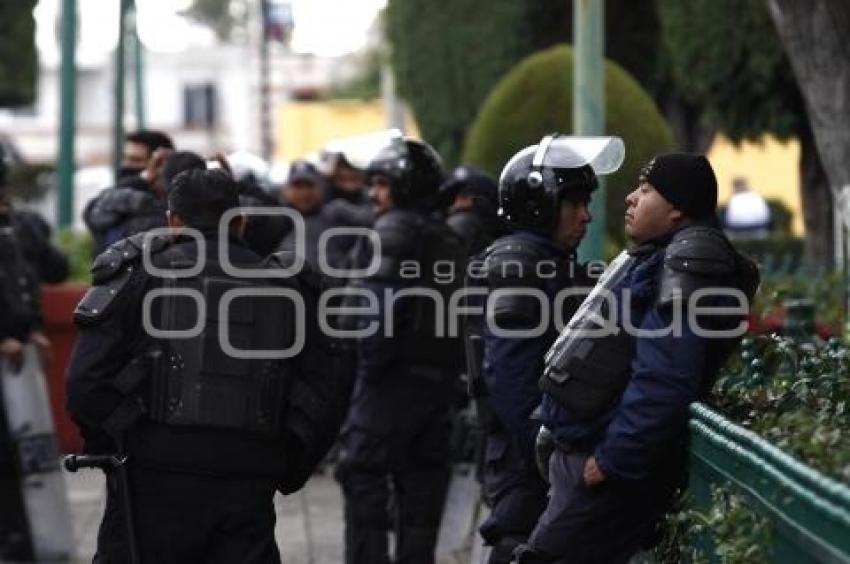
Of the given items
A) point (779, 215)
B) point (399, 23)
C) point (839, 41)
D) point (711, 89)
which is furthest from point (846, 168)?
point (779, 215)

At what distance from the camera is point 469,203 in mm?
10586

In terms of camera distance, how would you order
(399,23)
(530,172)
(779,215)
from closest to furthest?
(530,172) < (399,23) < (779,215)

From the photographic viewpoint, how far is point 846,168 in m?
10.1

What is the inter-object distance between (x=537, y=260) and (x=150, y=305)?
124 cm

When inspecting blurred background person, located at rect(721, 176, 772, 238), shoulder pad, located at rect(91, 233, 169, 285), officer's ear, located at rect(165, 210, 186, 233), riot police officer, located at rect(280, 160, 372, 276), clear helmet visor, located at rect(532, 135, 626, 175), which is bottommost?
blurred background person, located at rect(721, 176, 772, 238)

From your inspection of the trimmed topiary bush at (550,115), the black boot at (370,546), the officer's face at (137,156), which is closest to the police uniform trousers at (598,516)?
the black boot at (370,546)

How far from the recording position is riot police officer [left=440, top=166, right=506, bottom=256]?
33.0 feet

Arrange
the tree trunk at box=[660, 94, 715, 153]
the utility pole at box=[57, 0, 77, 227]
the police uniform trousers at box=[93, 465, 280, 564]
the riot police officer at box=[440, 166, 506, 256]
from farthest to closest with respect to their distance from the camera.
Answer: the tree trunk at box=[660, 94, 715, 153] → the utility pole at box=[57, 0, 77, 227] → the riot police officer at box=[440, 166, 506, 256] → the police uniform trousers at box=[93, 465, 280, 564]

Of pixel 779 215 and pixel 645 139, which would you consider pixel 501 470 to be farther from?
pixel 779 215

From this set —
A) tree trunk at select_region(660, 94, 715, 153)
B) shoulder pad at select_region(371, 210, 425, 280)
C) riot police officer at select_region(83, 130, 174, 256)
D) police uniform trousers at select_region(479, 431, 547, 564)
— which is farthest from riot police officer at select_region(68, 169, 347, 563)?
tree trunk at select_region(660, 94, 715, 153)

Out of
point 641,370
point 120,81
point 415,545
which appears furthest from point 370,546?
point 120,81

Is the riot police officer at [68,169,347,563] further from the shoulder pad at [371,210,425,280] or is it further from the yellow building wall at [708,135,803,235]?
the yellow building wall at [708,135,803,235]

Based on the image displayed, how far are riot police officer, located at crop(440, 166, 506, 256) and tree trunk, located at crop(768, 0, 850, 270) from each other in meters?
1.44

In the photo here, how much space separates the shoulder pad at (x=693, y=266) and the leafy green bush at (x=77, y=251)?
10.2 metres
